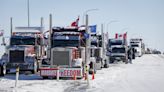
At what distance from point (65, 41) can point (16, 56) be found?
3962 millimetres

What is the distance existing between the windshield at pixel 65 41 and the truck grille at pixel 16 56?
9.47 ft

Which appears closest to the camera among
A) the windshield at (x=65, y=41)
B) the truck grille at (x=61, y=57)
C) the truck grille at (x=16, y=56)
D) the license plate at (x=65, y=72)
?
the license plate at (x=65, y=72)

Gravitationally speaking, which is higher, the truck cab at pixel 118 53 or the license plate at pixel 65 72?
the truck cab at pixel 118 53

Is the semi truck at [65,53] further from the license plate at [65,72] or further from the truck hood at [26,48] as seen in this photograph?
the truck hood at [26,48]

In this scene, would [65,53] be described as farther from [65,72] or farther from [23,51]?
[23,51]

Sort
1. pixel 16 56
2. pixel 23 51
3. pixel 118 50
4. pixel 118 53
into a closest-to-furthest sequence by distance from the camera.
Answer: pixel 23 51, pixel 16 56, pixel 118 53, pixel 118 50

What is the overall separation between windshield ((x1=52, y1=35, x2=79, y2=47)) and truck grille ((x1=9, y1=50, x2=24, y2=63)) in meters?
2.89

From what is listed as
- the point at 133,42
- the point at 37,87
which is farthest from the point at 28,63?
the point at 133,42

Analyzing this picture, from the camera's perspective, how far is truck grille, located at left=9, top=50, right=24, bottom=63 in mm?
29188

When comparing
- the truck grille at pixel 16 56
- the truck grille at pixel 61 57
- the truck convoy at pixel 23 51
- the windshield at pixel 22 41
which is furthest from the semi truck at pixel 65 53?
the windshield at pixel 22 41

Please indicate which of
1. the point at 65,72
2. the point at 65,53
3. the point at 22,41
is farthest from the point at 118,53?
Answer: the point at 65,72

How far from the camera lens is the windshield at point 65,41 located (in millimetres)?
27608

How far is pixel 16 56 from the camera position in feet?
96.2

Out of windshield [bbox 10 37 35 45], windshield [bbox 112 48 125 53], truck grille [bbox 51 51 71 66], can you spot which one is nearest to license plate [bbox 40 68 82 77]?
truck grille [bbox 51 51 71 66]
